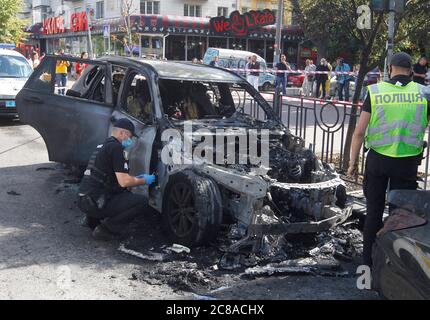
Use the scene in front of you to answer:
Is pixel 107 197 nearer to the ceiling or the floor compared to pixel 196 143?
nearer to the floor

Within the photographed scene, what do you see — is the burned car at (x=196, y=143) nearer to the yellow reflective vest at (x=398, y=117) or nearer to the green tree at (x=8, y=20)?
the yellow reflective vest at (x=398, y=117)

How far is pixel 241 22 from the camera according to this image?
122 feet

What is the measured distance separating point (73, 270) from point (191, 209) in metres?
1.19

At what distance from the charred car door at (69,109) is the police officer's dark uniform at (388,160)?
3.28 meters

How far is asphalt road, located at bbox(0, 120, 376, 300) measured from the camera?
4148 millimetres

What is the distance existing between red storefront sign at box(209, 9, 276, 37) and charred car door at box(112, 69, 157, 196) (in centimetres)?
3194

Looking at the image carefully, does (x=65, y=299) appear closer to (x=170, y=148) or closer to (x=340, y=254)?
(x=170, y=148)

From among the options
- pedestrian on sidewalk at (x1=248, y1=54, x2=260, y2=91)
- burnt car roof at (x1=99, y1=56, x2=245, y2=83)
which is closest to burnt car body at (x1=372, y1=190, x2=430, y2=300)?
burnt car roof at (x1=99, y1=56, x2=245, y2=83)

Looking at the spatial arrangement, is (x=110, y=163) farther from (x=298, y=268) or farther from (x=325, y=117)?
(x=325, y=117)

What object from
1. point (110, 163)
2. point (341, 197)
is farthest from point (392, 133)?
point (110, 163)

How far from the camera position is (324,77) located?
2216 cm

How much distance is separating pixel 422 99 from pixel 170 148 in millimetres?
2404

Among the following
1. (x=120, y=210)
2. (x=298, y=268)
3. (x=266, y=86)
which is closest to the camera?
(x=298, y=268)

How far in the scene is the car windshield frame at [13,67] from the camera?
13562 millimetres
